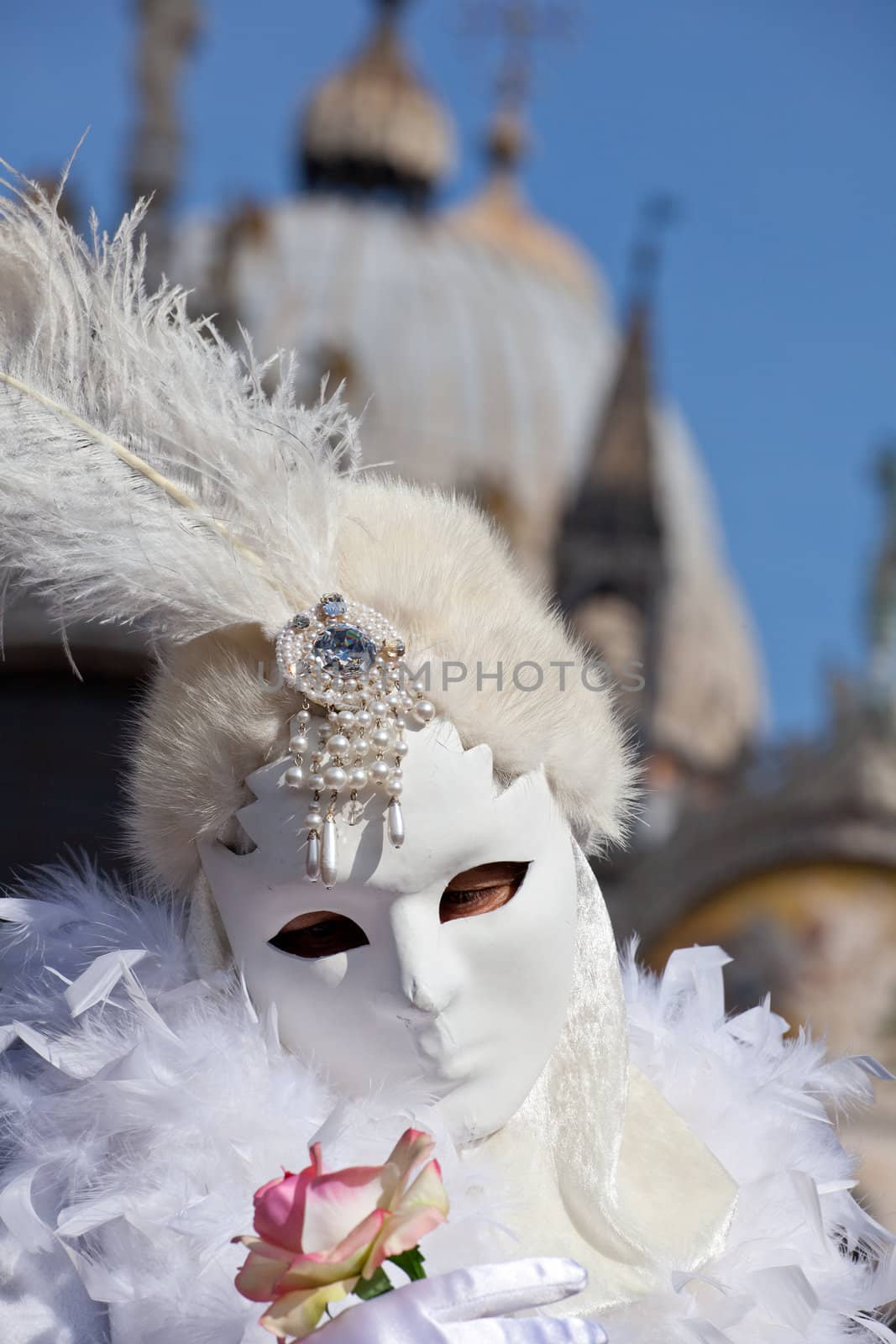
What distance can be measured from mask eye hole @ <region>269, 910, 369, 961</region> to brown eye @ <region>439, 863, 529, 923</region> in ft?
0.31

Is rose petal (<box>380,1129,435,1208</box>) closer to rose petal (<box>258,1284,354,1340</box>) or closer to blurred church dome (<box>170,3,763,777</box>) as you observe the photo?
rose petal (<box>258,1284,354,1340</box>)

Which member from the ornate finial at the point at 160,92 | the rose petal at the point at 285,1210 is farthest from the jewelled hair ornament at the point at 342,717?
the ornate finial at the point at 160,92

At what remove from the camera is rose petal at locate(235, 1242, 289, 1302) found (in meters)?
1.19

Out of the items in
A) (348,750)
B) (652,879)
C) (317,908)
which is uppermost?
(348,750)

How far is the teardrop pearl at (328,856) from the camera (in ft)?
4.88

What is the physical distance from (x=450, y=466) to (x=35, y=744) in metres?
16.6

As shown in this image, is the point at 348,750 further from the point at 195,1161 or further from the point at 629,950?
the point at 629,950

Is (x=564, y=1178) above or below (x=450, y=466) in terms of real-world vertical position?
above

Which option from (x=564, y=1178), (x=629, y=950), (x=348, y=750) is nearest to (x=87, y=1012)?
(x=348, y=750)

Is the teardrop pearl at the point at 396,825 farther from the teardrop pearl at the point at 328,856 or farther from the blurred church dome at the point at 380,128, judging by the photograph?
the blurred church dome at the point at 380,128

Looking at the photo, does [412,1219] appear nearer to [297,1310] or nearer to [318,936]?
[297,1310]

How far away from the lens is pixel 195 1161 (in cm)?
151

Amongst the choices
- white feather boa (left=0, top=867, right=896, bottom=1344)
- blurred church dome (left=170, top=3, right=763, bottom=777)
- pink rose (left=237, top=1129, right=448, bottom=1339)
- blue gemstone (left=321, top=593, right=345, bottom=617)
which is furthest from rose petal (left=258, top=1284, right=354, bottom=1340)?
blurred church dome (left=170, top=3, right=763, bottom=777)

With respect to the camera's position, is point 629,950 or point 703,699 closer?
point 629,950
